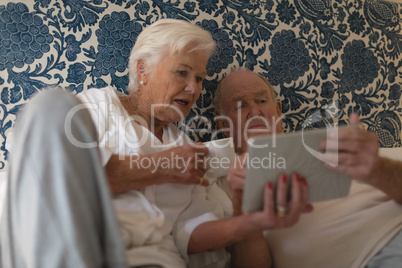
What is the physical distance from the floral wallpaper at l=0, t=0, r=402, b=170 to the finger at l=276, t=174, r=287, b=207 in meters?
0.70

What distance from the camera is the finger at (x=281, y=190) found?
76 cm

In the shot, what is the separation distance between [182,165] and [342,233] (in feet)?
1.68

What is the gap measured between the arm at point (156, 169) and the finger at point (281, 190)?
0.33 metres

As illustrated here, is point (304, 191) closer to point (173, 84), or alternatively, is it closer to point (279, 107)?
point (173, 84)

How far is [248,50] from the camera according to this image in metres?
1.55

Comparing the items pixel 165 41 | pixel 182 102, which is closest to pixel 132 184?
pixel 182 102

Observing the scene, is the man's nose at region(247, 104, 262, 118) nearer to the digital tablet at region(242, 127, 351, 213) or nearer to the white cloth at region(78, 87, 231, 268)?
the white cloth at region(78, 87, 231, 268)

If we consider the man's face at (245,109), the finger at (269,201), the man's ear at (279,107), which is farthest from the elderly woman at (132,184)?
the man's ear at (279,107)

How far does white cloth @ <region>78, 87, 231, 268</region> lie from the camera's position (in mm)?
889

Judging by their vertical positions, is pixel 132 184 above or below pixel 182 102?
below

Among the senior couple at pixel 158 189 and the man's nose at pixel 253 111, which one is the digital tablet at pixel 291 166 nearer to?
the senior couple at pixel 158 189

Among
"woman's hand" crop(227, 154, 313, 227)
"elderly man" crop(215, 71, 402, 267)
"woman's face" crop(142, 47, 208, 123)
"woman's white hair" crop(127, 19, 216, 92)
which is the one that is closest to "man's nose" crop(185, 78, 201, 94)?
"woman's face" crop(142, 47, 208, 123)

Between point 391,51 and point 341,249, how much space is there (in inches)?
51.5

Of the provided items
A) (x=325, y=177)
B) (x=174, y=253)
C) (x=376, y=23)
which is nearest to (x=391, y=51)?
(x=376, y=23)
